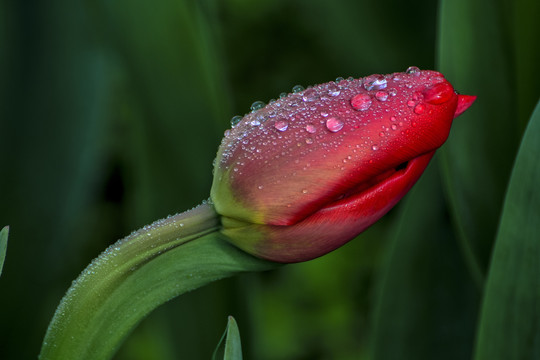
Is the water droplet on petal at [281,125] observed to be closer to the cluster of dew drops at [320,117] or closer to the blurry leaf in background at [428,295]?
the cluster of dew drops at [320,117]

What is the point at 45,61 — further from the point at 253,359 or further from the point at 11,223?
the point at 253,359

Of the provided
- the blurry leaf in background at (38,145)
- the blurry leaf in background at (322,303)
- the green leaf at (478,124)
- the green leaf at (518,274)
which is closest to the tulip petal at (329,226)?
the green leaf at (518,274)

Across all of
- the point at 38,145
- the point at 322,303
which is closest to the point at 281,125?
the point at 38,145

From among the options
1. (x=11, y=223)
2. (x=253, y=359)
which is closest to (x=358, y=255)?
(x=253, y=359)

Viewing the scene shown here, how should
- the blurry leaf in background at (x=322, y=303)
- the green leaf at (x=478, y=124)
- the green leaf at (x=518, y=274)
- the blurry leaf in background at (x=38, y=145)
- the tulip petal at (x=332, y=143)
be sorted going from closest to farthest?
the tulip petal at (x=332, y=143) < the green leaf at (x=518, y=274) < the green leaf at (x=478, y=124) < the blurry leaf in background at (x=38, y=145) < the blurry leaf in background at (x=322, y=303)

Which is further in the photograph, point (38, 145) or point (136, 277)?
point (38, 145)

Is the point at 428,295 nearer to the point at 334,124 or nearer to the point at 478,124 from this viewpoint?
the point at 478,124
